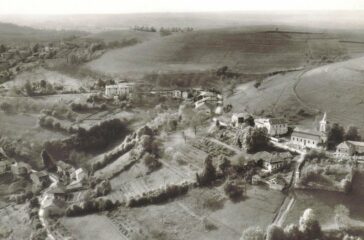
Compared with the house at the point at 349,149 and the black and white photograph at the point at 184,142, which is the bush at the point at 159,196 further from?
the house at the point at 349,149

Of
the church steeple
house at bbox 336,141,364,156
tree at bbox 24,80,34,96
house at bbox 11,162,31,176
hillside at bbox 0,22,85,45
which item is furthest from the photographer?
hillside at bbox 0,22,85,45

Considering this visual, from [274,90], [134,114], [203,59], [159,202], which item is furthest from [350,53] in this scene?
[159,202]

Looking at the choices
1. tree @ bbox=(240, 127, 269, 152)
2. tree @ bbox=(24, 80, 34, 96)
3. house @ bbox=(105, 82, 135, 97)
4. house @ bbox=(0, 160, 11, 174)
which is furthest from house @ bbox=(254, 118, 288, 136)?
tree @ bbox=(24, 80, 34, 96)

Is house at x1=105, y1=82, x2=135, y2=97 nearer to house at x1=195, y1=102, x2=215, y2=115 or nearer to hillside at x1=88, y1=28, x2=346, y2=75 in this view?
house at x1=195, y1=102, x2=215, y2=115

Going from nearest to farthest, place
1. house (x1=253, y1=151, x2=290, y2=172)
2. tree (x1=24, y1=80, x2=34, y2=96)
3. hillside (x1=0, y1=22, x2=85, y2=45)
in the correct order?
1. house (x1=253, y1=151, x2=290, y2=172)
2. tree (x1=24, y1=80, x2=34, y2=96)
3. hillside (x1=0, y1=22, x2=85, y2=45)

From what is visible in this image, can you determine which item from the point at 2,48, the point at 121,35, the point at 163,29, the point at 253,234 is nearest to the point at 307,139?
the point at 253,234

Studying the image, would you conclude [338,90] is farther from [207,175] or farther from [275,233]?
[275,233]

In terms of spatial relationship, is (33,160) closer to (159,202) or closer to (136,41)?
(159,202)

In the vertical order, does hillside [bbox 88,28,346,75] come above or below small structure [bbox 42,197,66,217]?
above
